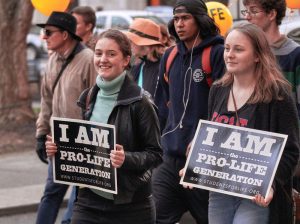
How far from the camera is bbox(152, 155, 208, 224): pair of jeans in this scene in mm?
5754

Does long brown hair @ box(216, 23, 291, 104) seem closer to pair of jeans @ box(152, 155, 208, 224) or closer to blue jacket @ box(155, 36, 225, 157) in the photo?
blue jacket @ box(155, 36, 225, 157)

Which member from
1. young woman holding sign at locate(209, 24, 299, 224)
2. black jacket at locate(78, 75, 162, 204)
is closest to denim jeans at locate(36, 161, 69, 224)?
black jacket at locate(78, 75, 162, 204)

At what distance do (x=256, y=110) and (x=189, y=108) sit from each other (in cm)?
132

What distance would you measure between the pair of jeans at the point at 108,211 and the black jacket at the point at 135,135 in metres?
0.05

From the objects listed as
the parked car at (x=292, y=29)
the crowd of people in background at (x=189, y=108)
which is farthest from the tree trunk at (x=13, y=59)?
the crowd of people in background at (x=189, y=108)

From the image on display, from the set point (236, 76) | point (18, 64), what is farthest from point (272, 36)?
point (18, 64)

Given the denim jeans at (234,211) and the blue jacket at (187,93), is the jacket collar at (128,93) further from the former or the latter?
the blue jacket at (187,93)

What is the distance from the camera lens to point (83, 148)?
15.9 ft

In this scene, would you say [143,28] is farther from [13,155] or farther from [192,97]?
[13,155]

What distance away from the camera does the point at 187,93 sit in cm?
583

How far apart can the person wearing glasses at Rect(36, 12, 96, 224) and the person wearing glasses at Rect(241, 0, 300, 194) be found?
1.52m

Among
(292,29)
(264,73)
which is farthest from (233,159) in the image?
(292,29)

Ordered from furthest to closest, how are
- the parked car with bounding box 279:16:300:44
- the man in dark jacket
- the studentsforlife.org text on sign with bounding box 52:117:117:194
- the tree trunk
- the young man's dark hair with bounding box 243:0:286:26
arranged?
the tree trunk < the parked car with bounding box 279:16:300:44 < the man in dark jacket < the young man's dark hair with bounding box 243:0:286:26 < the studentsforlife.org text on sign with bounding box 52:117:117:194

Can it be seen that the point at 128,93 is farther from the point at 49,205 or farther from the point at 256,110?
the point at 49,205
